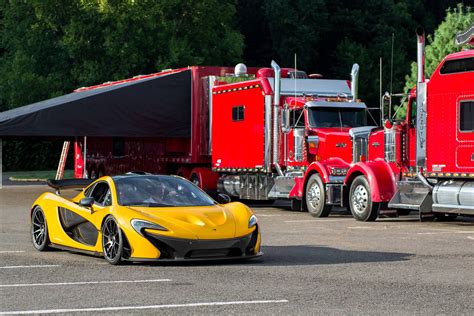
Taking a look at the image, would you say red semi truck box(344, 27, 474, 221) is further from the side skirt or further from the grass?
the grass

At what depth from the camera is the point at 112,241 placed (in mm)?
14438

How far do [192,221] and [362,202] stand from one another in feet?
33.7

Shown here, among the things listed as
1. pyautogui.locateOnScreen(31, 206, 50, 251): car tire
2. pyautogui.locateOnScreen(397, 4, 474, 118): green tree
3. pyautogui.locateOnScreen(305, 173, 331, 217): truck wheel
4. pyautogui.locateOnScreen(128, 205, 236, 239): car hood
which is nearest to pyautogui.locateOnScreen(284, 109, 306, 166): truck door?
pyautogui.locateOnScreen(305, 173, 331, 217): truck wheel

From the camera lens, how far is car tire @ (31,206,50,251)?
16.3 m

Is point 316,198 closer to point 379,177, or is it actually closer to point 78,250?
point 379,177

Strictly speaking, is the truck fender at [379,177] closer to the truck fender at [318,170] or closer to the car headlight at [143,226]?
the truck fender at [318,170]

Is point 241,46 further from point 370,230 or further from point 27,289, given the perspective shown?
point 27,289

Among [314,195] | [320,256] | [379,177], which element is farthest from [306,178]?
[320,256]

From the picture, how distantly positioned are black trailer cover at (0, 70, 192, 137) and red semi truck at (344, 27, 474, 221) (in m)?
9.16

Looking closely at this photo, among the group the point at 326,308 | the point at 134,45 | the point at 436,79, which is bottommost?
the point at 326,308

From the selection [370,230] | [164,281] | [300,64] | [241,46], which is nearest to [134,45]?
[241,46]

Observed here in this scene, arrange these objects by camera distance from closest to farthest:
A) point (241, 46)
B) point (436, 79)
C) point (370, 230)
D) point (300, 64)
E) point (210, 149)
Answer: point (370, 230) < point (436, 79) < point (210, 149) < point (241, 46) < point (300, 64)

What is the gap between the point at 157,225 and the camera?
1405cm

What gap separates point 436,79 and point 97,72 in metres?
35.5
